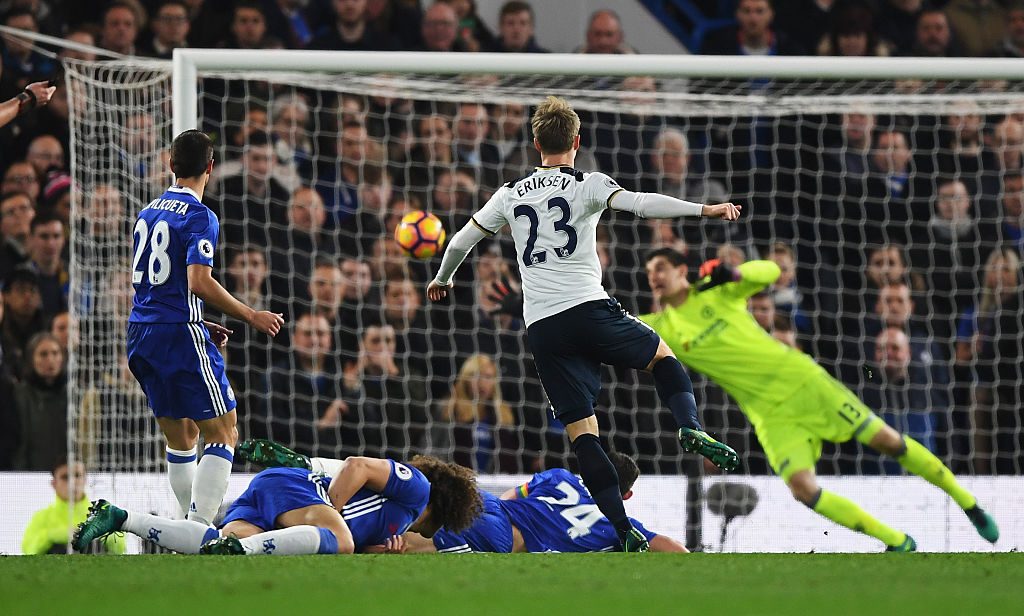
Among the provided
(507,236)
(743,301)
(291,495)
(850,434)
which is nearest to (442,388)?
(507,236)

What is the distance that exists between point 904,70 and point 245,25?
16.3ft

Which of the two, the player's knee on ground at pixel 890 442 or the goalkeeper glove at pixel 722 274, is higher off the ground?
the goalkeeper glove at pixel 722 274

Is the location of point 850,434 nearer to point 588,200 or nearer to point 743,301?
point 743,301

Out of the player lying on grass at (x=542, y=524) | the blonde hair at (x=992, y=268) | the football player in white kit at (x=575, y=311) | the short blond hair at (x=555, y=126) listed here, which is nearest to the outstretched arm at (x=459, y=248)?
the football player in white kit at (x=575, y=311)

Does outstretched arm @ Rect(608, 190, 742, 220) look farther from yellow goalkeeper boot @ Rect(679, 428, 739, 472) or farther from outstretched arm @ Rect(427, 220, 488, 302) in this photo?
yellow goalkeeper boot @ Rect(679, 428, 739, 472)

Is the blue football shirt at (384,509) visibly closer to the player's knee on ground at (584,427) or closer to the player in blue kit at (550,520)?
the player in blue kit at (550,520)

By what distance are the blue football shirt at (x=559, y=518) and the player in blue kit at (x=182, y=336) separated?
5.51 ft

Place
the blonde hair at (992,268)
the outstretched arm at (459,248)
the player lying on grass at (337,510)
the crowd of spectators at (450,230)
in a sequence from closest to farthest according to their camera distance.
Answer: the player lying on grass at (337,510)
the outstretched arm at (459,248)
the crowd of spectators at (450,230)
the blonde hair at (992,268)

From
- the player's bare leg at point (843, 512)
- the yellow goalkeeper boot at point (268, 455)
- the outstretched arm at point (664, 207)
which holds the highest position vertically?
the outstretched arm at point (664, 207)

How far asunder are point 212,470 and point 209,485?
6 cm

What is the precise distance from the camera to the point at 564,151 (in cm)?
605

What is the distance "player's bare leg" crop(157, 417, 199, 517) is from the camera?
590 centimetres

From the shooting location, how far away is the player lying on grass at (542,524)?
647 cm

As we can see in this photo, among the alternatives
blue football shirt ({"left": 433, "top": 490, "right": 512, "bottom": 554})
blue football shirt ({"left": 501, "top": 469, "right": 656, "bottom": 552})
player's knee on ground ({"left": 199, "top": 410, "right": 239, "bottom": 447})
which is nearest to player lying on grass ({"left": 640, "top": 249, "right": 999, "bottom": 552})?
blue football shirt ({"left": 501, "top": 469, "right": 656, "bottom": 552})
